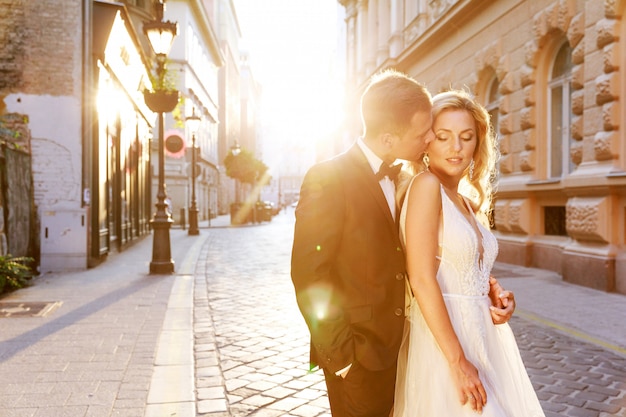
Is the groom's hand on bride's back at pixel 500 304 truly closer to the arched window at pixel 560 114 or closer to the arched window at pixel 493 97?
the arched window at pixel 560 114

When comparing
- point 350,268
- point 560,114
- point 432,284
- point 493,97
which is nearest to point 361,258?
point 350,268

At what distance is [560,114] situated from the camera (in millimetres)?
11398

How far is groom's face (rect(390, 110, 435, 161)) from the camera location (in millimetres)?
2117

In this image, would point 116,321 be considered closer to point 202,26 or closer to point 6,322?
point 6,322

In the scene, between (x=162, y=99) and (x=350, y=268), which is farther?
(x=162, y=99)

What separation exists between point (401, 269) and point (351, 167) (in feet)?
1.29

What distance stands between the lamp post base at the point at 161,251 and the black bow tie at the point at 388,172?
9167 millimetres

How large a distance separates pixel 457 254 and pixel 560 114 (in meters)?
10.2

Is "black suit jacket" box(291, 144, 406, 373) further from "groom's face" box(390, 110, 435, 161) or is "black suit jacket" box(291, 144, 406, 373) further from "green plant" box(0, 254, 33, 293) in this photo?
"green plant" box(0, 254, 33, 293)

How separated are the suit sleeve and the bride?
9.9 inches

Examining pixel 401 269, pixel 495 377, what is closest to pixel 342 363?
pixel 401 269

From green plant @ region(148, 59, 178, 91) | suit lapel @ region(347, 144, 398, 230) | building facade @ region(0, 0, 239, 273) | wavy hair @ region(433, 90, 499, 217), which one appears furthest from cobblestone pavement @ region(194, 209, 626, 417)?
green plant @ region(148, 59, 178, 91)

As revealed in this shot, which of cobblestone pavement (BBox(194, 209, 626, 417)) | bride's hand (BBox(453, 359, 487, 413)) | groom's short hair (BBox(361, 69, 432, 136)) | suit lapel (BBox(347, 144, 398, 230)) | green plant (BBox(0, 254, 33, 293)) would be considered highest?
groom's short hair (BBox(361, 69, 432, 136))

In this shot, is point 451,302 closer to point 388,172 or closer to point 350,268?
point 350,268
